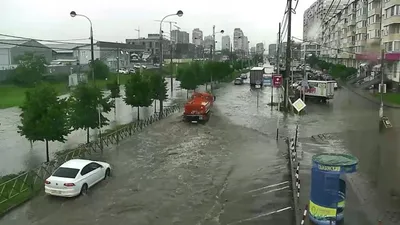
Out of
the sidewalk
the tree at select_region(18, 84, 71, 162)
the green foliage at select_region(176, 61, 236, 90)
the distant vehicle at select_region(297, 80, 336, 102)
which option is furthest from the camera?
the green foliage at select_region(176, 61, 236, 90)

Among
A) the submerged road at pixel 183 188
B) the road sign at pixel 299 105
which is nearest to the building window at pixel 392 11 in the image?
the road sign at pixel 299 105

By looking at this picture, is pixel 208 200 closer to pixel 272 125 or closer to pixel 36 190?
pixel 36 190

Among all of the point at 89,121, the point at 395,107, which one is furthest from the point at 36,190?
the point at 395,107

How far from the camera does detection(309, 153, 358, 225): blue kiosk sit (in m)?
9.36

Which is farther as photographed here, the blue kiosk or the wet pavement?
the wet pavement

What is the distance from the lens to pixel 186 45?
427ft

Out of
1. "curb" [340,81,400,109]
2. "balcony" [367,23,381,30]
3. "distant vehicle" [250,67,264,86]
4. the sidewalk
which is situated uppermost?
"balcony" [367,23,381,30]

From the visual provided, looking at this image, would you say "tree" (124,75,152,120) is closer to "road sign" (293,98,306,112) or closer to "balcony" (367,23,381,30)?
"road sign" (293,98,306,112)

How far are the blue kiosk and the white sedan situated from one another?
7.49 metres

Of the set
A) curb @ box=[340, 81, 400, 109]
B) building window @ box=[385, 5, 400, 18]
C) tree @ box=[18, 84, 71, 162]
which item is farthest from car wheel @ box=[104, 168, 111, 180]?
building window @ box=[385, 5, 400, 18]

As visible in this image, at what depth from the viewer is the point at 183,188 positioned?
14094 mm

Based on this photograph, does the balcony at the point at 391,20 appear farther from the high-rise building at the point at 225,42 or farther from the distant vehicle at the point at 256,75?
the high-rise building at the point at 225,42

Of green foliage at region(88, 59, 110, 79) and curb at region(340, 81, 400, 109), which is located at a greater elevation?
green foliage at region(88, 59, 110, 79)

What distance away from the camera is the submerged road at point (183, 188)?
37.5 ft
